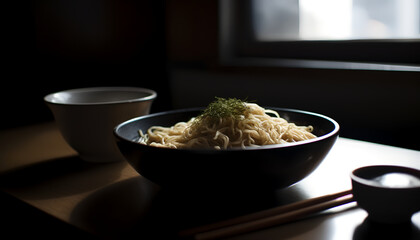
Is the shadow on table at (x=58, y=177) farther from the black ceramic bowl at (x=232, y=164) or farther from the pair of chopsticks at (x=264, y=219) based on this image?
the pair of chopsticks at (x=264, y=219)

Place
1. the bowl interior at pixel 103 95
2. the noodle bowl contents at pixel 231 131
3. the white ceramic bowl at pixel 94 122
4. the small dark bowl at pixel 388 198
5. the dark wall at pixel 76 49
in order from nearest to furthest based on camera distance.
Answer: the small dark bowl at pixel 388 198 → the noodle bowl contents at pixel 231 131 → the white ceramic bowl at pixel 94 122 → the bowl interior at pixel 103 95 → the dark wall at pixel 76 49

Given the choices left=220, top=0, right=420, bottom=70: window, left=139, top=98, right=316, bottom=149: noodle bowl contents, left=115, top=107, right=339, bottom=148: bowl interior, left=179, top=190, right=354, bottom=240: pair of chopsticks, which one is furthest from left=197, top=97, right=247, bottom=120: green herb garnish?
left=220, top=0, right=420, bottom=70: window

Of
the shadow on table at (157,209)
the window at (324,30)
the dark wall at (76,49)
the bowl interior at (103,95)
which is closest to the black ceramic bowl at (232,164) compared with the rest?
the shadow on table at (157,209)

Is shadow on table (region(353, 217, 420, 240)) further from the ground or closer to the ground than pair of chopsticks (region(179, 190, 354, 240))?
closer to the ground

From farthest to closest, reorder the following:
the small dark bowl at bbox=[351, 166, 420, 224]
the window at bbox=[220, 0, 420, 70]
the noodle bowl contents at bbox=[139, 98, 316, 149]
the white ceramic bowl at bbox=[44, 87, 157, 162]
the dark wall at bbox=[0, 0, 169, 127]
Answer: the dark wall at bbox=[0, 0, 169, 127] < the window at bbox=[220, 0, 420, 70] < the white ceramic bowl at bbox=[44, 87, 157, 162] < the noodle bowl contents at bbox=[139, 98, 316, 149] < the small dark bowl at bbox=[351, 166, 420, 224]

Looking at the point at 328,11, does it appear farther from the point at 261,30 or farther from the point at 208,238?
the point at 208,238

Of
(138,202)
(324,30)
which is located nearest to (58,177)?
(138,202)

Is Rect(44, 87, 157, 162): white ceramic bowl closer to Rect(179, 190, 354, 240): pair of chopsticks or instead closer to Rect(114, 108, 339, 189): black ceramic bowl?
Rect(114, 108, 339, 189): black ceramic bowl
